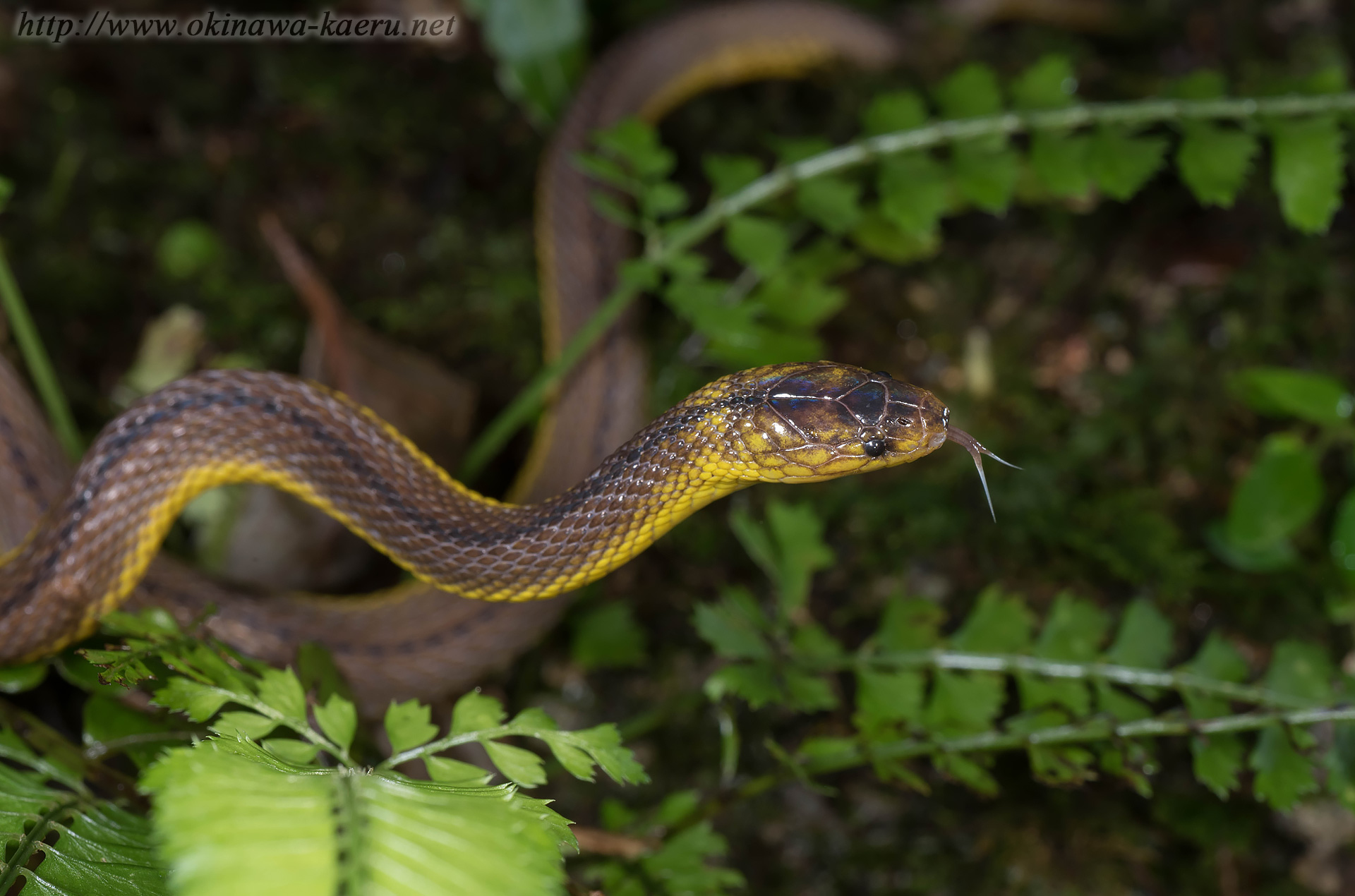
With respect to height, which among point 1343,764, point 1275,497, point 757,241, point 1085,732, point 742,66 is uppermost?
point 742,66

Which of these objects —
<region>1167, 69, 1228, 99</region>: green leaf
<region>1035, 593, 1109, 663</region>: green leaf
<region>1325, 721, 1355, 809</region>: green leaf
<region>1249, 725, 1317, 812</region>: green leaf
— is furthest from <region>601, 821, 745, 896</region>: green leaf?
<region>1167, 69, 1228, 99</region>: green leaf

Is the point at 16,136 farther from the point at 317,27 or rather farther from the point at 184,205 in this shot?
the point at 317,27

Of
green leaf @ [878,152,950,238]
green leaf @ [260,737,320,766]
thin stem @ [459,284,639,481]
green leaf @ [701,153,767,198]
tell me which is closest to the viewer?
green leaf @ [260,737,320,766]

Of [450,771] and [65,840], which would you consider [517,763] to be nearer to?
[450,771]

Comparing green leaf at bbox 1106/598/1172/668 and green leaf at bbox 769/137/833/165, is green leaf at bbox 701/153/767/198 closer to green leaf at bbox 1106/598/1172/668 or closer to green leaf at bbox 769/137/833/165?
green leaf at bbox 769/137/833/165

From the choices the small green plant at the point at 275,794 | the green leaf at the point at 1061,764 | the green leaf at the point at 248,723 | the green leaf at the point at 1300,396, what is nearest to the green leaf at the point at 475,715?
the small green plant at the point at 275,794

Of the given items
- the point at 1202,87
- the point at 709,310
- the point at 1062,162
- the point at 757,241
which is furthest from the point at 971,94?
the point at 709,310

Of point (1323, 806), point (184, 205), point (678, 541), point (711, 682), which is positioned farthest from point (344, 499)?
point (1323, 806)
